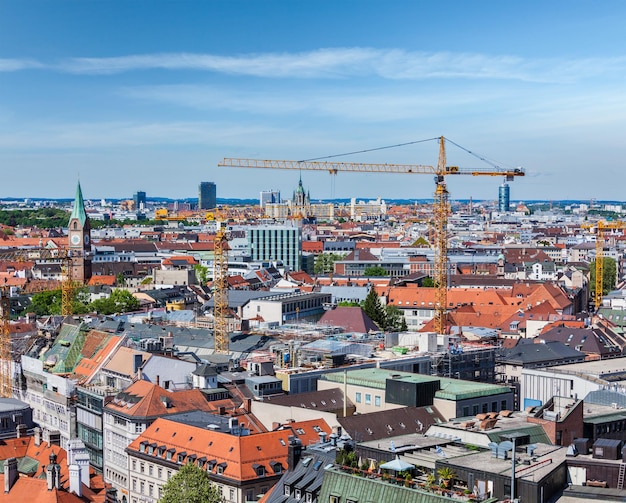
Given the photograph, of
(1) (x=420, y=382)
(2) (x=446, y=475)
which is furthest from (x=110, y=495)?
(1) (x=420, y=382)


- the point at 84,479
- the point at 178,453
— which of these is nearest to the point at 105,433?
the point at 178,453

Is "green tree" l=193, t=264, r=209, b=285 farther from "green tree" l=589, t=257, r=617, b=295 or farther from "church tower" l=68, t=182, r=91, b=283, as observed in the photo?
"green tree" l=589, t=257, r=617, b=295

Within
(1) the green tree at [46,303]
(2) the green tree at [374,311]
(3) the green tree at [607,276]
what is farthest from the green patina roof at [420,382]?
(3) the green tree at [607,276]

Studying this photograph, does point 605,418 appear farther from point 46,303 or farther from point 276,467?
point 46,303

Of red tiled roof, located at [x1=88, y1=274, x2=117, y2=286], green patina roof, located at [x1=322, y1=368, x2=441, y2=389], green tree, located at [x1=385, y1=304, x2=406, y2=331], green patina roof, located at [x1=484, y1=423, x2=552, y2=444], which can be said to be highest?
green patina roof, located at [x1=484, y1=423, x2=552, y2=444]

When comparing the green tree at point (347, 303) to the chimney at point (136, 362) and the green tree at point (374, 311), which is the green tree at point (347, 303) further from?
the chimney at point (136, 362)

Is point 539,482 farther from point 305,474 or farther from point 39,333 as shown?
point 39,333

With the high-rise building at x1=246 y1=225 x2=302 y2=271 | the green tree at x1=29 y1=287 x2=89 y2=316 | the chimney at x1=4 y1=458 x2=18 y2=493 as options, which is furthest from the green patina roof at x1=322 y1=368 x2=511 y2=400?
the high-rise building at x1=246 y1=225 x2=302 y2=271
